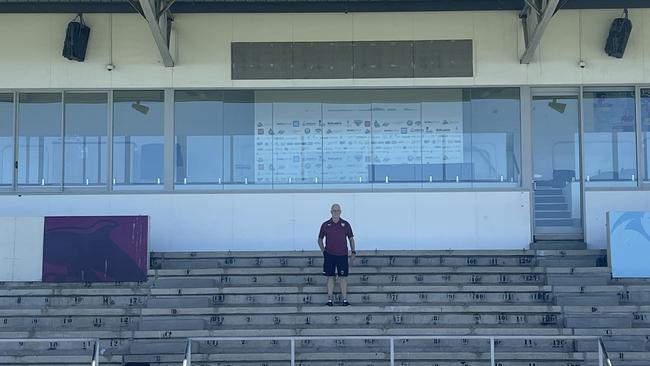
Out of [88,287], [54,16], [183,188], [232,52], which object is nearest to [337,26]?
[232,52]

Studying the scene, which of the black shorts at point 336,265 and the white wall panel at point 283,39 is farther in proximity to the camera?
the white wall panel at point 283,39

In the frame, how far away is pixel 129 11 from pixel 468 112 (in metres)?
6.03

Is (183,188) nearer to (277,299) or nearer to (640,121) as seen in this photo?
(277,299)

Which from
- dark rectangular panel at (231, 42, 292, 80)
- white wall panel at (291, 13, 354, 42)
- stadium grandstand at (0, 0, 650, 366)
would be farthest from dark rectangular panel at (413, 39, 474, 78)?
dark rectangular panel at (231, 42, 292, 80)

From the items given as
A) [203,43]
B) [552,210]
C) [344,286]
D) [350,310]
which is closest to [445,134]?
[552,210]

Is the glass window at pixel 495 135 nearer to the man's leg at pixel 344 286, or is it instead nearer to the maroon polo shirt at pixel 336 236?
the maroon polo shirt at pixel 336 236

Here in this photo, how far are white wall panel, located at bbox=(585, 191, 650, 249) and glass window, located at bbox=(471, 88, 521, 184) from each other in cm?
135

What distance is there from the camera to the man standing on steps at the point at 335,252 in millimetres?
12375

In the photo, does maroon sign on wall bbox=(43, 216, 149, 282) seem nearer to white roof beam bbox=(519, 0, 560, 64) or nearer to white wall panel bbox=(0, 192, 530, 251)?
white wall panel bbox=(0, 192, 530, 251)

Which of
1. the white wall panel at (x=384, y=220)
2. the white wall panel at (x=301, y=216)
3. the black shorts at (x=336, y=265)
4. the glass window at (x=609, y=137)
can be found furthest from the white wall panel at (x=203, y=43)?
the glass window at (x=609, y=137)

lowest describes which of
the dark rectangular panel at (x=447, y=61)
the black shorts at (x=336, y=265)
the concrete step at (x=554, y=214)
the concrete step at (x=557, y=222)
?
the black shorts at (x=336, y=265)

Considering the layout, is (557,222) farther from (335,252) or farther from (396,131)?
(335,252)

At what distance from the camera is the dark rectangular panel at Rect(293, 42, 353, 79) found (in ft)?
48.6

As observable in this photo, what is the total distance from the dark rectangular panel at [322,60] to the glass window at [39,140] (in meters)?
4.19
